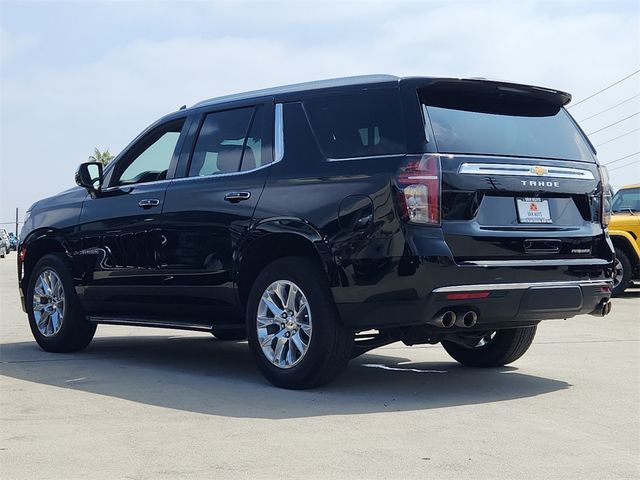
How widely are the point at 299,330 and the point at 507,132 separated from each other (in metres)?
1.85

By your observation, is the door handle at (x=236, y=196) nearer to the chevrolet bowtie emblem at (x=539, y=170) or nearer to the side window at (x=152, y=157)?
the side window at (x=152, y=157)

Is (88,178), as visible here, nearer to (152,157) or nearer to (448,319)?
(152,157)

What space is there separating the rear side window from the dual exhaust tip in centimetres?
103

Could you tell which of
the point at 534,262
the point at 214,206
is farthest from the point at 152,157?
the point at 534,262

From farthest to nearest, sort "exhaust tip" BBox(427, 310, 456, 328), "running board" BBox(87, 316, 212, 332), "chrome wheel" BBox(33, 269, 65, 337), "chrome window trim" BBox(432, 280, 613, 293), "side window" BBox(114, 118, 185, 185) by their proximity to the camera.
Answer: "chrome wheel" BBox(33, 269, 65, 337), "side window" BBox(114, 118, 185, 185), "running board" BBox(87, 316, 212, 332), "exhaust tip" BBox(427, 310, 456, 328), "chrome window trim" BBox(432, 280, 613, 293)

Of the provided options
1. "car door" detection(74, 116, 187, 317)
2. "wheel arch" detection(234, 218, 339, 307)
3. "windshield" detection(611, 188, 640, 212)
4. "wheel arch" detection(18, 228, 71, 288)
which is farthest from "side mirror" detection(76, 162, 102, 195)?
"windshield" detection(611, 188, 640, 212)

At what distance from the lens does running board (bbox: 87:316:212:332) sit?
7.37m

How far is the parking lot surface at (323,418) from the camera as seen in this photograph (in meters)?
4.62

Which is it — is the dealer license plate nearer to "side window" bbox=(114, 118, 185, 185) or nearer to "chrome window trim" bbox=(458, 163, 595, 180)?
"chrome window trim" bbox=(458, 163, 595, 180)

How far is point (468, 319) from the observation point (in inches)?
242

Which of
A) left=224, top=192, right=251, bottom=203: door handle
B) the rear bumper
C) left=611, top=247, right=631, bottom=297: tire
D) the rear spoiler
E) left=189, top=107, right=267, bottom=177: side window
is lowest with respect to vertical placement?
left=611, top=247, right=631, bottom=297: tire

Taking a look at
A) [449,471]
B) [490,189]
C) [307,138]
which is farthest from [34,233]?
[449,471]

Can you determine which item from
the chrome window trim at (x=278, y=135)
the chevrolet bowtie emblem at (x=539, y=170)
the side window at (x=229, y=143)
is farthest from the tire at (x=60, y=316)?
the chevrolet bowtie emblem at (x=539, y=170)

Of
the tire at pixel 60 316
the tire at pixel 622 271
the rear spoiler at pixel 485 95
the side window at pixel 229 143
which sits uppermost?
the rear spoiler at pixel 485 95
